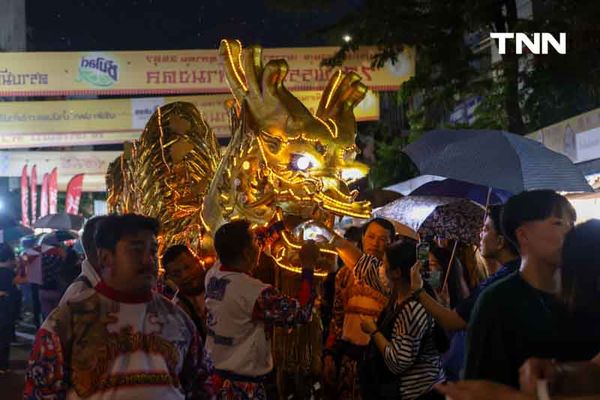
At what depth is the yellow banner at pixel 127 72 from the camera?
16.1m

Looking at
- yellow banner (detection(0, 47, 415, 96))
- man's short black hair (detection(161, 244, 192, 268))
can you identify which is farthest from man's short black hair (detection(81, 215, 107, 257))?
yellow banner (detection(0, 47, 415, 96))

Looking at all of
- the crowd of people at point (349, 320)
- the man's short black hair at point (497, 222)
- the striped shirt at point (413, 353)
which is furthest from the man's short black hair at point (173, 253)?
the man's short black hair at point (497, 222)

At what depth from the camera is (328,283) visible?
25.0 ft

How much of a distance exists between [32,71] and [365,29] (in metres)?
6.96

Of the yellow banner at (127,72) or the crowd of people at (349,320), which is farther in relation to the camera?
the yellow banner at (127,72)

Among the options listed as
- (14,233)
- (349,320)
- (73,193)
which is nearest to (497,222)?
(349,320)

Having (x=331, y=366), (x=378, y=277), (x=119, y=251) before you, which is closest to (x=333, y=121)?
(x=378, y=277)

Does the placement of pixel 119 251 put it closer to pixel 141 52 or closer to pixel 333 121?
pixel 333 121

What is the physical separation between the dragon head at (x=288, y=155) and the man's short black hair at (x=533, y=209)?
7.79ft

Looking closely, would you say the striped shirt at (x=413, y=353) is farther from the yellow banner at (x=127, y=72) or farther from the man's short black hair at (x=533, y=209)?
the yellow banner at (x=127, y=72)

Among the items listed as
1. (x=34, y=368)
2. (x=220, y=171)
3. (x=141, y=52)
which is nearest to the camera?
(x=34, y=368)

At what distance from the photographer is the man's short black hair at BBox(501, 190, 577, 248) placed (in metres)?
3.31

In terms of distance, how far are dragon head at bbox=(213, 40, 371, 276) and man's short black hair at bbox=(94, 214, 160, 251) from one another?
2.27m

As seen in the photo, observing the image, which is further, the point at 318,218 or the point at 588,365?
the point at 318,218
